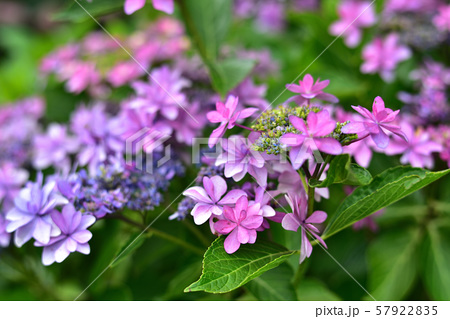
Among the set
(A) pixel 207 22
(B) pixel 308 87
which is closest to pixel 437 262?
(B) pixel 308 87

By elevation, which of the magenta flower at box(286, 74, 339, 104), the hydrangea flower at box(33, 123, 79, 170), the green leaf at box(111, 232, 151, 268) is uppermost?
the magenta flower at box(286, 74, 339, 104)

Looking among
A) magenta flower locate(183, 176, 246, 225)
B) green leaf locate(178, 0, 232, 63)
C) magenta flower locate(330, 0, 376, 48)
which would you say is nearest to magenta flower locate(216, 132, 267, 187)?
magenta flower locate(183, 176, 246, 225)

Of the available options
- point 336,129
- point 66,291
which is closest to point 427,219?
point 336,129

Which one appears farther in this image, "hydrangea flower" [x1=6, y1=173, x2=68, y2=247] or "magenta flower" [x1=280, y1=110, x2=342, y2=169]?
"hydrangea flower" [x1=6, y1=173, x2=68, y2=247]

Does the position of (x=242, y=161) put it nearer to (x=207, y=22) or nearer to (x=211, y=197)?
(x=211, y=197)

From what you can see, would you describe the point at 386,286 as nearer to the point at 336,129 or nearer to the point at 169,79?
the point at 336,129

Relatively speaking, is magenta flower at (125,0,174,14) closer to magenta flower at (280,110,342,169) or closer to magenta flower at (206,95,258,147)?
magenta flower at (206,95,258,147)
